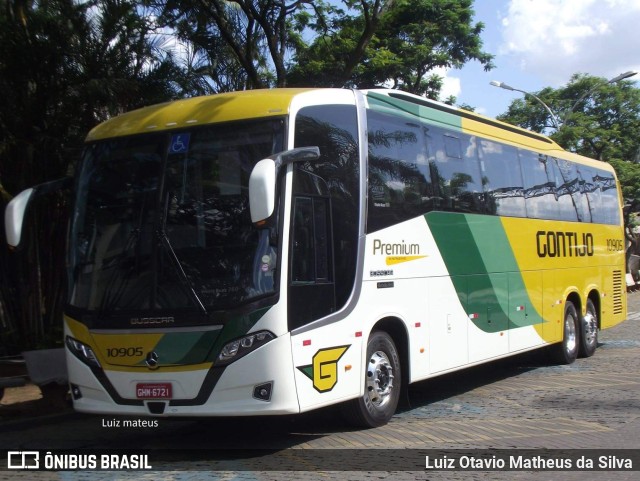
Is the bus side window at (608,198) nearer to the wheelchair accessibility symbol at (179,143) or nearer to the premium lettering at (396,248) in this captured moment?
the premium lettering at (396,248)

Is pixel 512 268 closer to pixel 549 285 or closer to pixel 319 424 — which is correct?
pixel 549 285

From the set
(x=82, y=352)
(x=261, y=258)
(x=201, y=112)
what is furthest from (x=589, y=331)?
(x=82, y=352)

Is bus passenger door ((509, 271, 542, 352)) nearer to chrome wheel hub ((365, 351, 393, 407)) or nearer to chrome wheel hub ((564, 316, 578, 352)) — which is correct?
chrome wheel hub ((564, 316, 578, 352))

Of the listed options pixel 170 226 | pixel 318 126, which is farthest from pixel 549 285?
pixel 170 226

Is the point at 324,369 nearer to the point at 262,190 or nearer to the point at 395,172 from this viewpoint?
the point at 262,190

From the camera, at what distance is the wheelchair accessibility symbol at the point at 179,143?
25.5ft

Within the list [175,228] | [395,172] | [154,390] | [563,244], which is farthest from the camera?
[563,244]

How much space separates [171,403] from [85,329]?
1.18m

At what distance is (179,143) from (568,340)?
891 centimetres

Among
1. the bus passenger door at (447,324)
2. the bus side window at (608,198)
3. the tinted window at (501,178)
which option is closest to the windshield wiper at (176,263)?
the bus passenger door at (447,324)

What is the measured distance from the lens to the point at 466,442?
25.9ft

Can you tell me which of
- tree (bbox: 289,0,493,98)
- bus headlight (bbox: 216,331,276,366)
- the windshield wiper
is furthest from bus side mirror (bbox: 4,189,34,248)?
tree (bbox: 289,0,493,98)

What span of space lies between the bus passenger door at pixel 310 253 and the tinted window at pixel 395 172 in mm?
763

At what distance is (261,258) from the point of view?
723 cm
